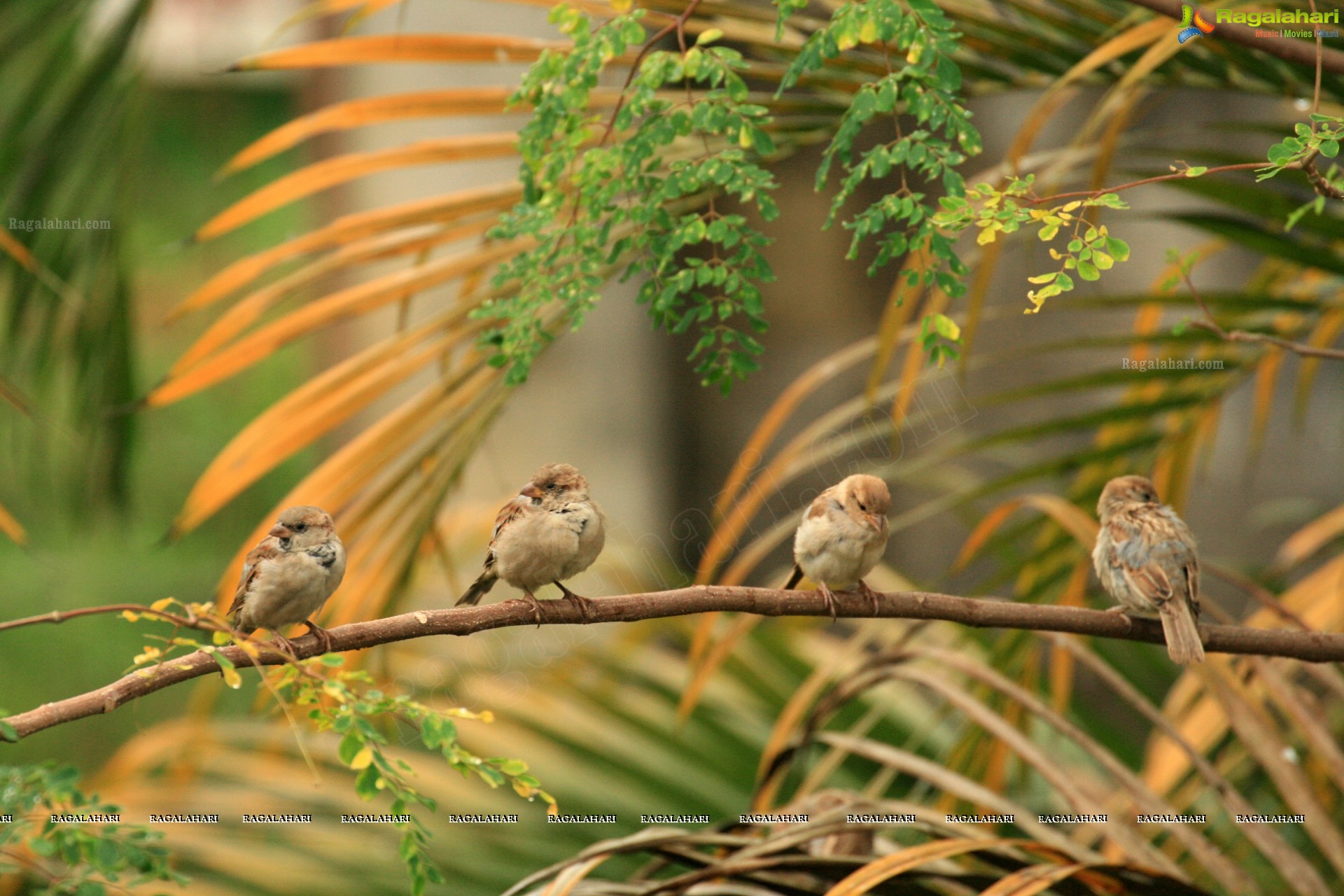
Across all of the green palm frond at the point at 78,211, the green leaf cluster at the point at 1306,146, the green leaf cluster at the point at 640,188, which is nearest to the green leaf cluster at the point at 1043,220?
the green leaf cluster at the point at 1306,146

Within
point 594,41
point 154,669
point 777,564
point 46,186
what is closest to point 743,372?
point 594,41

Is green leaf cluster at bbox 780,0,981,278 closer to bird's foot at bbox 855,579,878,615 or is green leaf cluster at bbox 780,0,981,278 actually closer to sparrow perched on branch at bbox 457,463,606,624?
bird's foot at bbox 855,579,878,615

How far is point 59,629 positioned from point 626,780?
5133 mm

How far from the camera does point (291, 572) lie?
1596 millimetres

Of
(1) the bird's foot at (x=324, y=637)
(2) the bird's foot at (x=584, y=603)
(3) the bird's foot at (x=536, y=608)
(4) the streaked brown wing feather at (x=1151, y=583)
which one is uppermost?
(4) the streaked brown wing feather at (x=1151, y=583)

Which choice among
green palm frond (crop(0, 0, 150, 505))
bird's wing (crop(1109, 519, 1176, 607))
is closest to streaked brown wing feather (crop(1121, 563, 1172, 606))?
bird's wing (crop(1109, 519, 1176, 607))

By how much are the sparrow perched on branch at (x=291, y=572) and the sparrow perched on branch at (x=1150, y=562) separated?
1.23 meters

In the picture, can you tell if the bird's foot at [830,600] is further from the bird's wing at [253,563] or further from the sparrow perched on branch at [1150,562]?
the bird's wing at [253,563]

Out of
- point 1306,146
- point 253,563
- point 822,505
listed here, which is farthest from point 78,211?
point 1306,146

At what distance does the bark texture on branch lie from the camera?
1142 millimetres

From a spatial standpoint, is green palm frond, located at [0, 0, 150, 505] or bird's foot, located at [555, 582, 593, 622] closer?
bird's foot, located at [555, 582, 593, 622]

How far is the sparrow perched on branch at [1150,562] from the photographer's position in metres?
1.67

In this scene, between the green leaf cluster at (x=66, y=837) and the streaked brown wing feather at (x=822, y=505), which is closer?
the green leaf cluster at (x=66, y=837)

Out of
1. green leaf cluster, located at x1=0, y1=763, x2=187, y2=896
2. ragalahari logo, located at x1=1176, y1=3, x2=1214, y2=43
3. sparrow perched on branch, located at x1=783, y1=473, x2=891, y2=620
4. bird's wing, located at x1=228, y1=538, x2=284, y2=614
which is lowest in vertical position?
green leaf cluster, located at x1=0, y1=763, x2=187, y2=896
